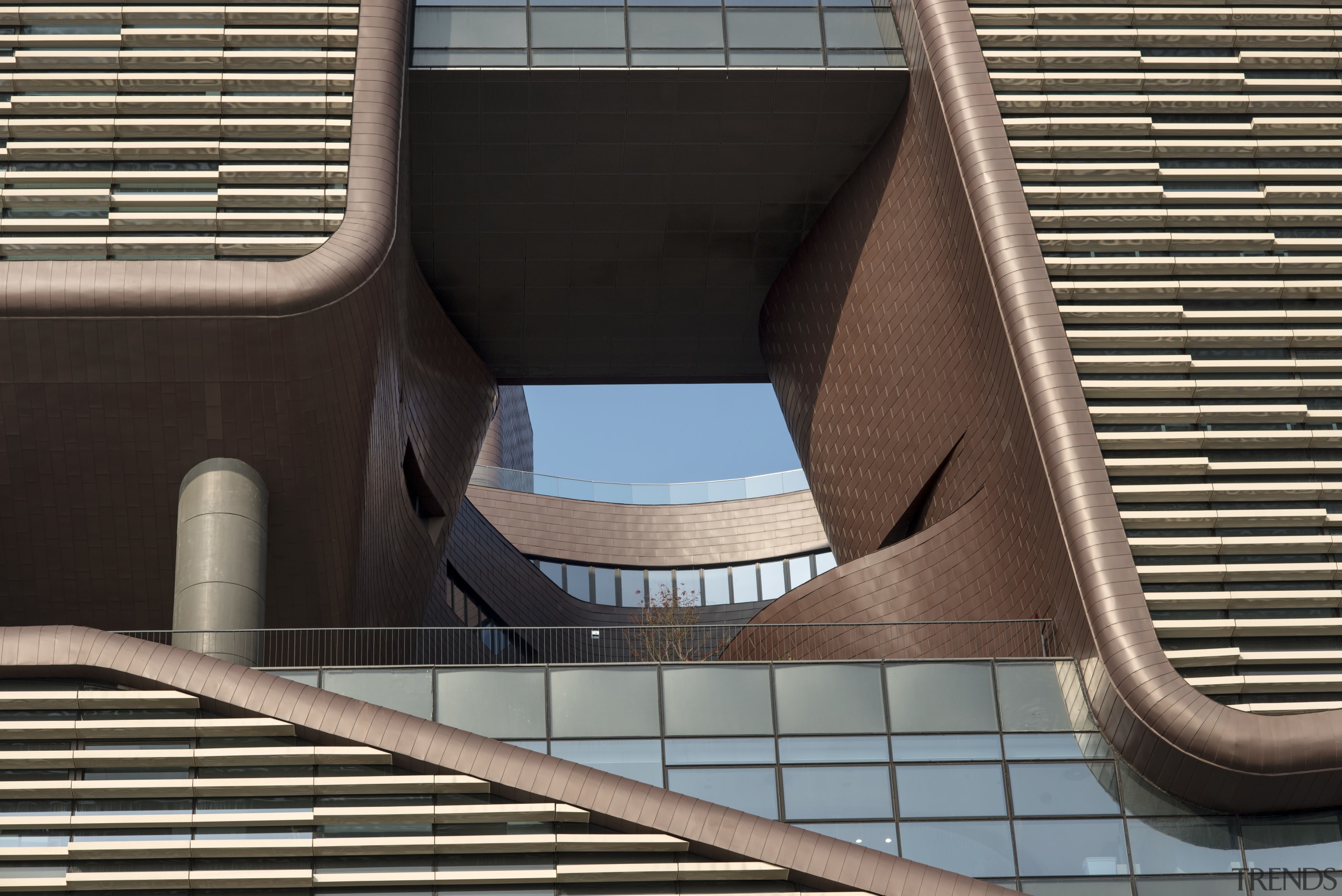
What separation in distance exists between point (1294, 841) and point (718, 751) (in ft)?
25.4

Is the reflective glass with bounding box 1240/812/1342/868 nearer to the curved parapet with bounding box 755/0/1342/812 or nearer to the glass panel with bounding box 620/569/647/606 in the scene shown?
the curved parapet with bounding box 755/0/1342/812

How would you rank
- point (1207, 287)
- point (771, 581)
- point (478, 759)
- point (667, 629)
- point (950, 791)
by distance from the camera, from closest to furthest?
1. point (478, 759)
2. point (950, 791)
3. point (1207, 287)
4. point (667, 629)
5. point (771, 581)

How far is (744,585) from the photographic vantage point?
48.3 metres

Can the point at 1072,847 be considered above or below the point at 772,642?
below

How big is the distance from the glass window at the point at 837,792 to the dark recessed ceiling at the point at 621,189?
42.1ft

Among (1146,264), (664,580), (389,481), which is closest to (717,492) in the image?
(664,580)

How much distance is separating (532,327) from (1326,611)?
712 inches

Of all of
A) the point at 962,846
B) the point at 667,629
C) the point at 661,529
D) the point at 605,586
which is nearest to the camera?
the point at 962,846

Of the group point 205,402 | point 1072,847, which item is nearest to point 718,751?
point 1072,847

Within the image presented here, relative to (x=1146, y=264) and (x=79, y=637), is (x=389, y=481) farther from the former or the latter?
(x=1146, y=264)

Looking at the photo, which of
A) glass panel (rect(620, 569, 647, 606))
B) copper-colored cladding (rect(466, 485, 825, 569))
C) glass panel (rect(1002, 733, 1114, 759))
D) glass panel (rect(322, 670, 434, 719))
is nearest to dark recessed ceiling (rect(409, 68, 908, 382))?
glass panel (rect(322, 670, 434, 719))

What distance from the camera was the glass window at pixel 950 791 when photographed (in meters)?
19.6

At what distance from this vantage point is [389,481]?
2716 cm

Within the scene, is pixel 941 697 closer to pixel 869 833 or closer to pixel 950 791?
pixel 950 791
